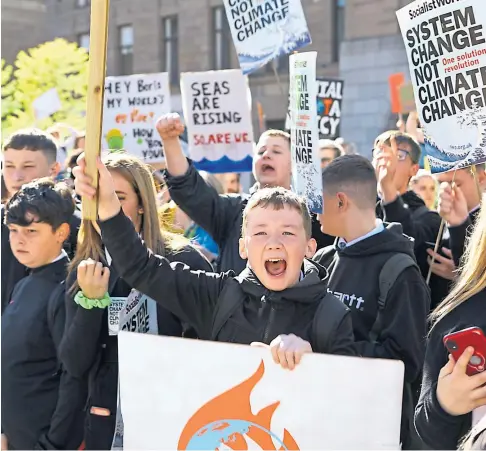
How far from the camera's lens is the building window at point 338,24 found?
88.8ft

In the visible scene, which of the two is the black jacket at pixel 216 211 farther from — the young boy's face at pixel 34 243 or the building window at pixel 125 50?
the building window at pixel 125 50

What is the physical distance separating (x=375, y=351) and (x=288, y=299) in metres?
0.58

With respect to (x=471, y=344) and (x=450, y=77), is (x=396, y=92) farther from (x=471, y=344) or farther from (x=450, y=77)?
(x=471, y=344)

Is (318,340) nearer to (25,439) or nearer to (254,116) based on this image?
(25,439)

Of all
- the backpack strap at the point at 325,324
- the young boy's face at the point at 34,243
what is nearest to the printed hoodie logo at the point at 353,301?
the backpack strap at the point at 325,324

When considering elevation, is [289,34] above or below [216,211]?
above

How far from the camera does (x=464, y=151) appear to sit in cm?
387

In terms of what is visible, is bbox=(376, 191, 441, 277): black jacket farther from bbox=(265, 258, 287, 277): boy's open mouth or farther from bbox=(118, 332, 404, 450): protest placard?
bbox=(118, 332, 404, 450): protest placard

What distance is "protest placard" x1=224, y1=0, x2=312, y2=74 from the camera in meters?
5.33

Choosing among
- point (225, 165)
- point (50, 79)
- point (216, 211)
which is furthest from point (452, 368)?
point (50, 79)

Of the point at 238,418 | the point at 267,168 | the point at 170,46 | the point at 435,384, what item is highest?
the point at 170,46

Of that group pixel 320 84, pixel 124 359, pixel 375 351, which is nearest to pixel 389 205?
pixel 375 351

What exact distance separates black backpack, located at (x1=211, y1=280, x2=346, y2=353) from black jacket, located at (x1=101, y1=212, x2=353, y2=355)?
1cm

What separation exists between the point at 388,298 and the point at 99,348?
3.98 feet
